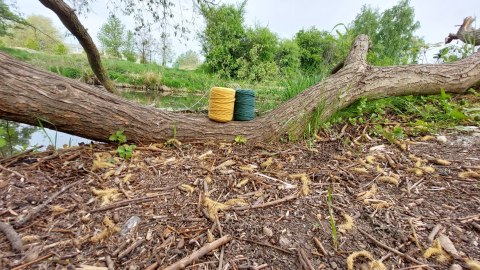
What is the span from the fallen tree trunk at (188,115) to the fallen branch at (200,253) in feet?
3.30

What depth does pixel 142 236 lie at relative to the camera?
87 centimetres

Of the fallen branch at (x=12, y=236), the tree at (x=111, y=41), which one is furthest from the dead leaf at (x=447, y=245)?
the tree at (x=111, y=41)

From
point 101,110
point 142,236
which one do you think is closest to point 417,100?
point 142,236

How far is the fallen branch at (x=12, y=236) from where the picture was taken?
775 mm

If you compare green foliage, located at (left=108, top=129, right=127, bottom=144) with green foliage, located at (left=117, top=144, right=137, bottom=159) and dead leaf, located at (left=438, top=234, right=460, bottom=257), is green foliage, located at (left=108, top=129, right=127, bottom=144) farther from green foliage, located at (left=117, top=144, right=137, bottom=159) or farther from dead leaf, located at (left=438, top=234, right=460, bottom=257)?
dead leaf, located at (left=438, top=234, right=460, bottom=257)

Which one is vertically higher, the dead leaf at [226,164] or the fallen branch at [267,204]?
the dead leaf at [226,164]

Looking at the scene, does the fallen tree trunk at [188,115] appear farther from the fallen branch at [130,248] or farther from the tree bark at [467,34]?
the fallen branch at [130,248]

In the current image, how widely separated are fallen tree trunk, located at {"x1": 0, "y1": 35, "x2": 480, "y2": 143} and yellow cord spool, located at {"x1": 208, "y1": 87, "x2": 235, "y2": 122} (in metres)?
0.06

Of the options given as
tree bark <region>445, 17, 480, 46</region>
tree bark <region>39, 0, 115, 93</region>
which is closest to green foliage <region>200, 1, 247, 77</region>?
tree bark <region>39, 0, 115, 93</region>

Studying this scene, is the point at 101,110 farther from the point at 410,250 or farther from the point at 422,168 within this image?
the point at 422,168

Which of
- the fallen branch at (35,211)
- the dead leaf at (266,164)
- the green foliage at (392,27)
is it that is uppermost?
the green foliage at (392,27)

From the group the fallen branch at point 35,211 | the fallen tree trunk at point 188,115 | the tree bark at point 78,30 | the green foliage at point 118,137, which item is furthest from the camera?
the tree bark at point 78,30

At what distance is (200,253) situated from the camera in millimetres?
792

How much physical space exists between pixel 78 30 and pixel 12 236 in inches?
97.7
